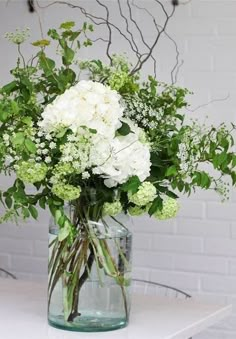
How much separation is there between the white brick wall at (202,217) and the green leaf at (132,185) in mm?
1511

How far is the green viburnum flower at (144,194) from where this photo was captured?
1.99 m

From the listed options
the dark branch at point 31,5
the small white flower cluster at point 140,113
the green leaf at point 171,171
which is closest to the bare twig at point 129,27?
the dark branch at point 31,5

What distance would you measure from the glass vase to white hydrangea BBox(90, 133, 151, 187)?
140 mm

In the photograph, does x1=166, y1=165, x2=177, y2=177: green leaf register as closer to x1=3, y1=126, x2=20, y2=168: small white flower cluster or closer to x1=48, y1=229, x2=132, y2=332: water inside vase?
x1=48, y1=229, x2=132, y2=332: water inside vase

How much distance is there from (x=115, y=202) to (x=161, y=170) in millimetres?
141

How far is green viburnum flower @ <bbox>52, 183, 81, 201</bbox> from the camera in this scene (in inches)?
77.5

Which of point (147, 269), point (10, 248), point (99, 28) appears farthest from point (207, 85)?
point (10, 248)

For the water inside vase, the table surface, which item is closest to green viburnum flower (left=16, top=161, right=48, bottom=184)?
the water inside vase

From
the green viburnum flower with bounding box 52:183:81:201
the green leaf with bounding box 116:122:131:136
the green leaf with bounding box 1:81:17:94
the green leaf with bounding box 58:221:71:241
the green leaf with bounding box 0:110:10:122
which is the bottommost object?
the green leaf with bounding box 58:221:71:241

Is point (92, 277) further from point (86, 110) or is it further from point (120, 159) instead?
point (86, 110)

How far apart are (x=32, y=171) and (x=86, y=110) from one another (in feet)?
0.59

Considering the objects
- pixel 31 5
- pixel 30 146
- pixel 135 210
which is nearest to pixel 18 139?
pixel 30 146

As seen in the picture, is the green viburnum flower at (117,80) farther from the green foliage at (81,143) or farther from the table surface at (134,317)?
the table surface at (134,317)

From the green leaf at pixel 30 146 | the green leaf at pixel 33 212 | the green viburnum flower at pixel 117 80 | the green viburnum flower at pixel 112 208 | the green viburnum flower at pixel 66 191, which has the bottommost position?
the green leaf at pixel 33 212
